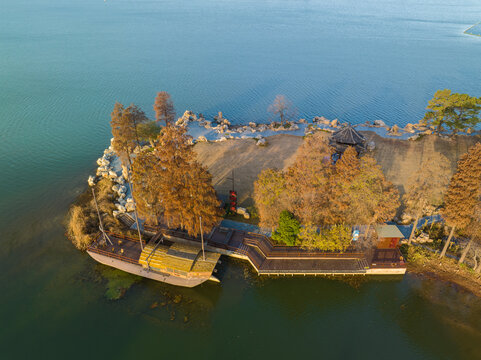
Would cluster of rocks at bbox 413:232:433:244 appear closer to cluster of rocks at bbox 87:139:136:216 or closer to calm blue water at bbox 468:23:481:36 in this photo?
cluster of rocks at bbox 87:139:136:216

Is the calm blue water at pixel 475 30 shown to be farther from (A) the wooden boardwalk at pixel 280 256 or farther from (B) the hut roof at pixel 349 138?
(A) the wooden boardwalk at pixel 280 256

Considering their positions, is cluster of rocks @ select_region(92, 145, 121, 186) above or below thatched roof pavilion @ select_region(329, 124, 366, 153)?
below

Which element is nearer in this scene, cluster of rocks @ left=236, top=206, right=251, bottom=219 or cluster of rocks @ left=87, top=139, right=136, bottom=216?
cluster of rocks @ left=236, top=206, right=251, bottom=219

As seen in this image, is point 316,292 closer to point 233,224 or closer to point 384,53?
point 233,224

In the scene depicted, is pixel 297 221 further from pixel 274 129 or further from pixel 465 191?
pixel 274 129

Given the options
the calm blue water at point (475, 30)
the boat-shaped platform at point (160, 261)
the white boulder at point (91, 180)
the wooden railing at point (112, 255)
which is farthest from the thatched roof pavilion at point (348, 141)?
the calm blue water at point (475, 30)

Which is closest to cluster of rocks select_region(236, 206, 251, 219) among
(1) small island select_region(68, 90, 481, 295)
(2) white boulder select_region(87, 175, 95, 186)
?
(1) small island select_region(68, 90, 481, 295)

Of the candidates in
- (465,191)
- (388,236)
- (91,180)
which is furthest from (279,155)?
(91,180)
